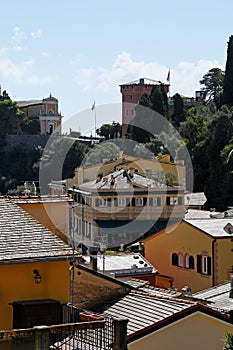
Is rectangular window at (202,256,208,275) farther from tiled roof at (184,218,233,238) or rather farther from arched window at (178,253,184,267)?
arched window at (178,253,184,267)

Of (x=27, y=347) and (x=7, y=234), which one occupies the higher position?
(x=7, y=234)

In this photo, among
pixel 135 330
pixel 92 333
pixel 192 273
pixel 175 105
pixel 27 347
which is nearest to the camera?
pixel 27 347

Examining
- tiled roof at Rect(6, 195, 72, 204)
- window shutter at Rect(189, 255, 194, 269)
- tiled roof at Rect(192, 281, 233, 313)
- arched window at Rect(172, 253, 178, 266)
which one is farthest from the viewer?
arched window at Rect(172, 253, 178, 266)

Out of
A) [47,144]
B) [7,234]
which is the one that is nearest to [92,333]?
[7,234]

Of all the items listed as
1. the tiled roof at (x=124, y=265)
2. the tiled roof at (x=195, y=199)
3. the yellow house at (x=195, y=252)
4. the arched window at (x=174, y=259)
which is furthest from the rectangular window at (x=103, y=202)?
the tiled roof at (x=124, y=265)

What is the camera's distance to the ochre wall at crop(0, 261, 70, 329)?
363 inches

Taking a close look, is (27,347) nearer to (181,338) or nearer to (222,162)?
(181,338)

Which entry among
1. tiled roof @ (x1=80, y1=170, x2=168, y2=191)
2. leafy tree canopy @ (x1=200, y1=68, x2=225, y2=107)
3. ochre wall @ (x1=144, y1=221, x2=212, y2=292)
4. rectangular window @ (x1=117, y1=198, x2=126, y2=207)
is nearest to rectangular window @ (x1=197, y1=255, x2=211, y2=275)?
ochre wall @ (x1=144, y1=221, x2=212, y2=292)

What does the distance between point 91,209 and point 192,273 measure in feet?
64.8

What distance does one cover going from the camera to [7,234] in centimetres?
960

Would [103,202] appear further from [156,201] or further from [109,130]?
[109,130]

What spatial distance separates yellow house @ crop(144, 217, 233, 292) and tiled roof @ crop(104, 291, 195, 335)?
54.6 ft

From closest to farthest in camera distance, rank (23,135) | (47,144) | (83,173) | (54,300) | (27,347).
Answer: (27,347) < (54,300) < (83,173) < (47,144) < (23,135)

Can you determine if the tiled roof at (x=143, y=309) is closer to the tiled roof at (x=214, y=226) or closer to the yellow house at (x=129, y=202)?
the tiled roof at (x=214, y=226)
